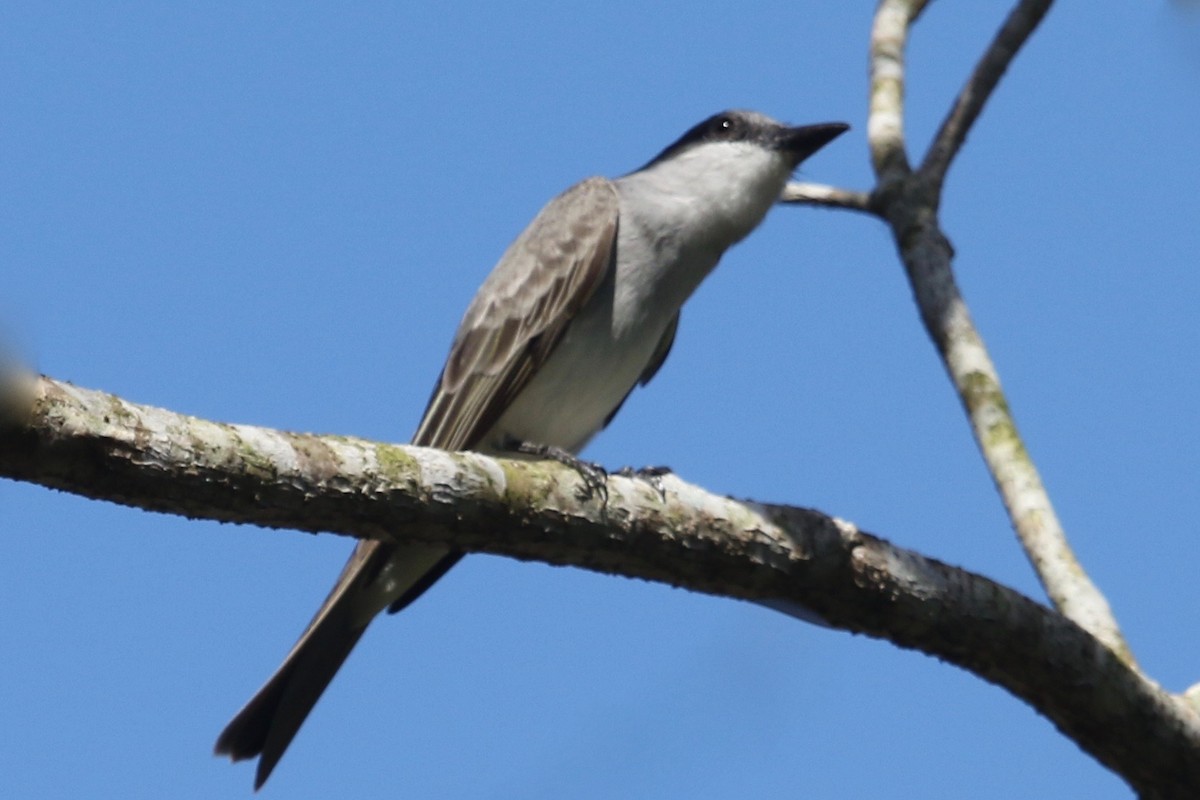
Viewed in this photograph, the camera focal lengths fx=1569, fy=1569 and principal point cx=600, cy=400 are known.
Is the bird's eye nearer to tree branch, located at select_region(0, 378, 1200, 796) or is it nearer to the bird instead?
the bird

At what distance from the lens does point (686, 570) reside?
13.1 ft

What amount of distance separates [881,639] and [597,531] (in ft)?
3.00

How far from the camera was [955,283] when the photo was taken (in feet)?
18.8

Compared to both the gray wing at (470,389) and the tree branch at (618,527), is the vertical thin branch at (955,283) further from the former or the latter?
the gray wing at (470,389)

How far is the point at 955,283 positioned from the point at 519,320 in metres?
1.60

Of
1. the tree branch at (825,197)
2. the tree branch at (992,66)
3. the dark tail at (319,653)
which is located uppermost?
the tree branch at (992,66)

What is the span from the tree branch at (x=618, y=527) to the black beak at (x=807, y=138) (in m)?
2.58

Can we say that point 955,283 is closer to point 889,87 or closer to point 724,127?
point 889,87

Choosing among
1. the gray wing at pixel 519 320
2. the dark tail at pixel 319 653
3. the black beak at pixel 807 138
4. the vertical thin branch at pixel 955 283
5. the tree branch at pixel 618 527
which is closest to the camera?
the tree branch at pixel 618 527

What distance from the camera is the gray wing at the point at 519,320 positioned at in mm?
5566

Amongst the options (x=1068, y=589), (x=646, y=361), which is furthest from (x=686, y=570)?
(x=646, y=361)

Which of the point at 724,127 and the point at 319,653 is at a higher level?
the point at 724,127

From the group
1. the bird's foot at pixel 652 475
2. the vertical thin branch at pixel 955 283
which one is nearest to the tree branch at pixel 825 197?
the vertical thin branch at pixel 955 283

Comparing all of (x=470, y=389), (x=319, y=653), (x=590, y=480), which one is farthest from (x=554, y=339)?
(x=590, y=480)
